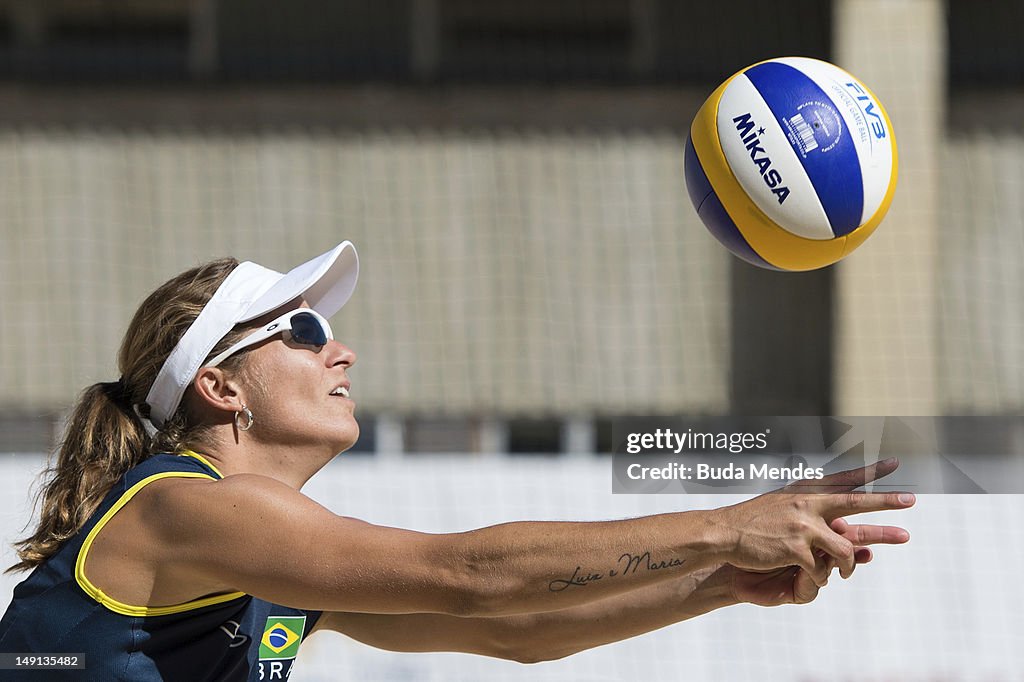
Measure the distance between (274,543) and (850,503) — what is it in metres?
1.04

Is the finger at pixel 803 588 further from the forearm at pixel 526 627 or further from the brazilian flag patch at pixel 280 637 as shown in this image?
the brazilian flag patch at pixel 280 637

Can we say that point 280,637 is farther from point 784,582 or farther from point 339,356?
point 784,582

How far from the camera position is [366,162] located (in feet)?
26.8

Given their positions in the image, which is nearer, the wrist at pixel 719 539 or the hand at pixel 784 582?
the wrist at pixel 719 539

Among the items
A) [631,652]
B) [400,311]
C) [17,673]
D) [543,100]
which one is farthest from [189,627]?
[543,100]

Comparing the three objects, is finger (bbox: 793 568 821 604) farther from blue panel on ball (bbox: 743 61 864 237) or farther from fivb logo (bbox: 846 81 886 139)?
fivb logo (bbox: 846 81 886 139)

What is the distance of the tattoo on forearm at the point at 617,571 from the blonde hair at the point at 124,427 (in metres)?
0.92

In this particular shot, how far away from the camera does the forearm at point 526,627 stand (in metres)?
2.83

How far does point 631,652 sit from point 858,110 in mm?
2728

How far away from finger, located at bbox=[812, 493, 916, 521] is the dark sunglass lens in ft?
3.80

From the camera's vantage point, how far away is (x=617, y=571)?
2146 millimetres

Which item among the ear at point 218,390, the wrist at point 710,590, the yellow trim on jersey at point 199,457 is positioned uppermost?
the ear at point 218,390

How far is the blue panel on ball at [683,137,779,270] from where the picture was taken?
347cm

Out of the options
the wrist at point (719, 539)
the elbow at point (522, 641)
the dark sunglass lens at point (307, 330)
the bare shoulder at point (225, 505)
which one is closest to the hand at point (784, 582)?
the wrist at point (719, 539)
